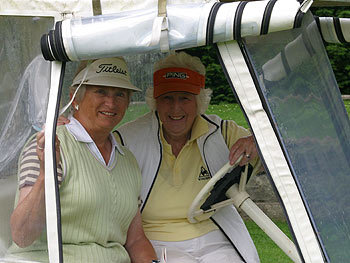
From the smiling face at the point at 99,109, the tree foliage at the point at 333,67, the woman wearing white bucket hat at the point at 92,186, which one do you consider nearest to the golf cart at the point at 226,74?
the woman wearing white bucket hat at the point at 92,186

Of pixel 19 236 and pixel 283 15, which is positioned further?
pixel 19 236

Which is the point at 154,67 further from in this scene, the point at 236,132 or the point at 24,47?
the point at 24,47

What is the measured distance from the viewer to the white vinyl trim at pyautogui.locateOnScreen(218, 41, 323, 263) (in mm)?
2207

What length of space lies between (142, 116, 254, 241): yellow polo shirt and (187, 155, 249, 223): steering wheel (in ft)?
0.26

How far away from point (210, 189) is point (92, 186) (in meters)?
0.61

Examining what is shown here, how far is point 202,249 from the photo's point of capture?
10.9ft

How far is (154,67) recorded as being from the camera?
3721mm

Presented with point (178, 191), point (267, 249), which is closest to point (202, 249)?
point (178, 191)

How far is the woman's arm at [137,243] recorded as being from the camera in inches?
126

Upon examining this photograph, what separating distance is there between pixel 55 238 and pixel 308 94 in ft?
3.84

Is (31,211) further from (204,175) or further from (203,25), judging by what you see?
(204,175)

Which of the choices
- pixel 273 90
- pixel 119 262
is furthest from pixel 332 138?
pixel 119 262

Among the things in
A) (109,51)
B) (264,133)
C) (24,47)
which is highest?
(24,47)

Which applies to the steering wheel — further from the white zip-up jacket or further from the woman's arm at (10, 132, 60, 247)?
the woman's arm at (10, 132, 60, 247)
